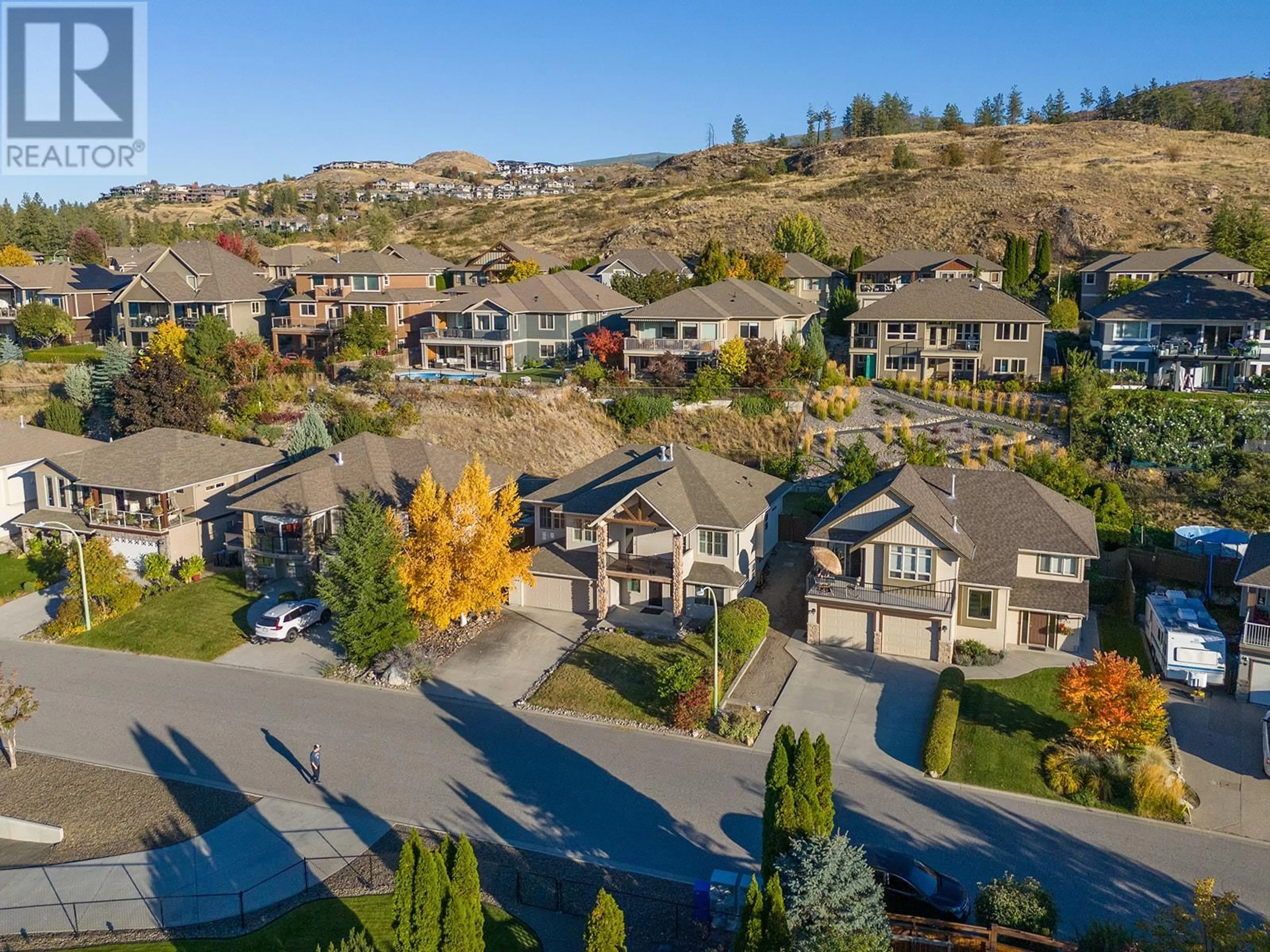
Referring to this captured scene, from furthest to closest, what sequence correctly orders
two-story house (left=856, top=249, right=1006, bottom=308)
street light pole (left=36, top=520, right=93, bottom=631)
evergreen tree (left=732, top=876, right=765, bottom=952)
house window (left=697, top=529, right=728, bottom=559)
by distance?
two-story house (left=856, top=249, right=1006, bottom=308)
house window (left=697, top=529, right=728, bottom=559)
street light pole (left=36, top=520, right=93, bottom=631)
evergreen tree (left=732, top=876, right=765, bottom=952)

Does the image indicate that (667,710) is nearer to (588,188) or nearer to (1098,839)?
(1098,839)

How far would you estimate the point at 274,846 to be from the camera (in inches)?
910

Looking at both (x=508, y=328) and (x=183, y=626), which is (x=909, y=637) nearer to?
(x=183, y=626)

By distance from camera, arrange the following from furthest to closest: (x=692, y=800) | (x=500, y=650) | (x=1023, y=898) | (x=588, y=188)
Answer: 1. (x=588, y=188)
2. (x=500, y=650)
3. (x=692, y=800)
4. (x=1023, y=898)

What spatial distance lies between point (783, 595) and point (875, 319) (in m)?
28.2

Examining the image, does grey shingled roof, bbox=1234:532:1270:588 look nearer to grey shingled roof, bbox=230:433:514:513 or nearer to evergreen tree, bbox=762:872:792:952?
evergreen tree, bbox=762:872:792:952

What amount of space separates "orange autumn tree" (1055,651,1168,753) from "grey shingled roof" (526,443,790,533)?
13.2m

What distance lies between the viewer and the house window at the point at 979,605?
107ft

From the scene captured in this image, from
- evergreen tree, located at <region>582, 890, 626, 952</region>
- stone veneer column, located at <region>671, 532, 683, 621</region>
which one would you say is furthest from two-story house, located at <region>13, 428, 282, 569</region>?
evergreen tree, located at <region>582, 890, 626, 952</region>

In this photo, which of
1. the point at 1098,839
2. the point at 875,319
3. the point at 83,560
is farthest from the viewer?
the point at 875,319

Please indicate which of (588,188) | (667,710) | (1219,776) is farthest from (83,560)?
(588,188)

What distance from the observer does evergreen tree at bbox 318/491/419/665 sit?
31938 mm

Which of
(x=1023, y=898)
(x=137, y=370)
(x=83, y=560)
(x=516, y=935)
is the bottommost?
(x=516, y=935)

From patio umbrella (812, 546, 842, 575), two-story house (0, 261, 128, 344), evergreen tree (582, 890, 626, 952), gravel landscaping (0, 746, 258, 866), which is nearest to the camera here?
evergreen tree (582, 890, 626, 952)
